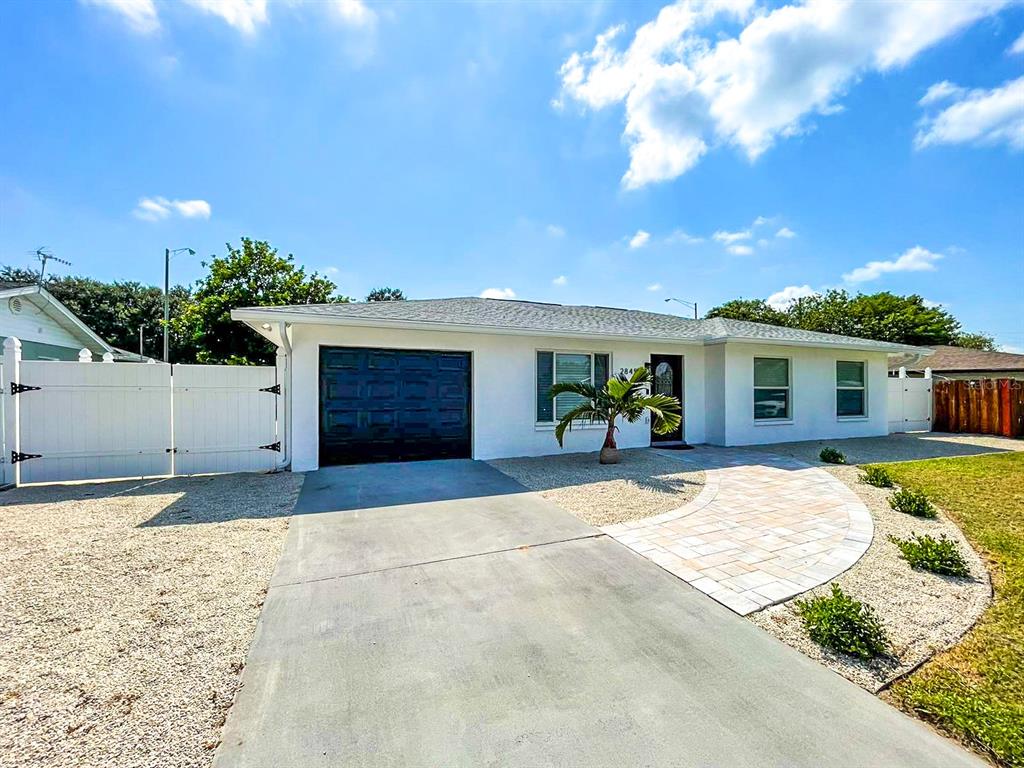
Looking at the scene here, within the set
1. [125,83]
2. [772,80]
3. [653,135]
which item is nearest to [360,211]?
[125,83]

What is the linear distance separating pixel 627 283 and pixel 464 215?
891cm

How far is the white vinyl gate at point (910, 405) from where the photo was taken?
517 inches

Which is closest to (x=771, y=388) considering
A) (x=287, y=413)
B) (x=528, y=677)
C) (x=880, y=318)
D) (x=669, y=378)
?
(x=669, y=378)

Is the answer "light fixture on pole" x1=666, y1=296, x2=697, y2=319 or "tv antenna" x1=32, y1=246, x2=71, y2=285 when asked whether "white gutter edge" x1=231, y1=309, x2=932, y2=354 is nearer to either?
"light fixture on pole" x1=666, y1=296, x2=697, y2=319

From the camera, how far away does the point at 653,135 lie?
9578 millimetres

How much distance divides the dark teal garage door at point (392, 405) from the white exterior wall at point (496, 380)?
6.8 inches

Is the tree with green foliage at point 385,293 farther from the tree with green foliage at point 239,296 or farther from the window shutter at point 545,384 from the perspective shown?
the window shutter at point 545,384

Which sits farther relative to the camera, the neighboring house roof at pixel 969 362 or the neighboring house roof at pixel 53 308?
the neighboring house roof at pixel 969 362

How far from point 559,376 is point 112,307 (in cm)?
3305

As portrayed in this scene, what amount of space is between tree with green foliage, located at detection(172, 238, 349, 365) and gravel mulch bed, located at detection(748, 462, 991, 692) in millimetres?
17392

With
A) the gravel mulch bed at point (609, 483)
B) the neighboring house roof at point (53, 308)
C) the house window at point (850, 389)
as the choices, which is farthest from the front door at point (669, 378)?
the neighboring house roof at point (53, 308)

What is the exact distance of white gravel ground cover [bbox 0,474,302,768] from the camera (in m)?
1.82

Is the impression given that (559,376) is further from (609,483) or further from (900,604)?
(900,604)

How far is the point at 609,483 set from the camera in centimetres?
654
